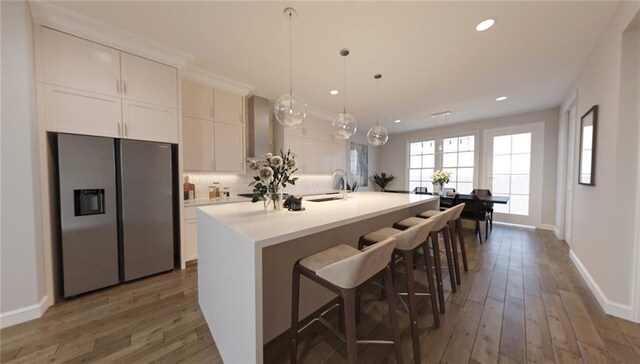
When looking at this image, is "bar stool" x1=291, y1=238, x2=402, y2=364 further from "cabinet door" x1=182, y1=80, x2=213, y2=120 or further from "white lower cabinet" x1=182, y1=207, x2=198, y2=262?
"cabinet door" x1=182, y1=80, x2=213, y2=120

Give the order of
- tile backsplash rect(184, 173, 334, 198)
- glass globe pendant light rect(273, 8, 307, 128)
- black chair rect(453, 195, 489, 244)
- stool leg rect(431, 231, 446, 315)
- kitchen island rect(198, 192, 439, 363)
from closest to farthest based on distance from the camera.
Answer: kitchen island rect(198, 192, 439, 363)
stool leg rect(431, 231, 446, 315)
glass globe pendant light rect(273, 8, 307, 128)
tile backsplash rect(184, 173, 334, 198)
black chair rect(453, 195, 489, 244)

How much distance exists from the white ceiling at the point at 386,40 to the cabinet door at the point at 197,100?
358 mm

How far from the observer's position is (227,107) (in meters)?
3.48

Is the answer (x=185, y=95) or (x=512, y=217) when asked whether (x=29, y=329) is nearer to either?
(x=185, y=95)

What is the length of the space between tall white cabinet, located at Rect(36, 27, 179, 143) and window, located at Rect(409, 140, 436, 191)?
6.34m

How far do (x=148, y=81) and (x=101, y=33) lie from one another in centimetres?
51

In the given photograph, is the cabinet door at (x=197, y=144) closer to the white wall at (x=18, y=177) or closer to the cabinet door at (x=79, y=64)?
the cabinet door at (x=79, y=64)

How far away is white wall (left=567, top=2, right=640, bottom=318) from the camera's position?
5.79 feet

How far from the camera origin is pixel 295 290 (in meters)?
1.32

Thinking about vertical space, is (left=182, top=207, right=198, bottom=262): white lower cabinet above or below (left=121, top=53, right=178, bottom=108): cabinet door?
below

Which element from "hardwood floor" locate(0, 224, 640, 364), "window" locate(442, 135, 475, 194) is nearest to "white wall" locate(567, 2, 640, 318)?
"hardwood floor" locate(0, 224, 640, 364)

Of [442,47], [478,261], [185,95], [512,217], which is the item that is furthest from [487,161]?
[185,95]

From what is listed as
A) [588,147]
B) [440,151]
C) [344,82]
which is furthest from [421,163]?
[344,82]

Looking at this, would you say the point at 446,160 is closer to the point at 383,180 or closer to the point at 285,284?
the point at 383,180
